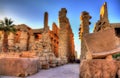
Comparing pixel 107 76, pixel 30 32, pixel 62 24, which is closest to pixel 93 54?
pixel 107 76

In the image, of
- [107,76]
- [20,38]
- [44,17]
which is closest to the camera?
[107,76]

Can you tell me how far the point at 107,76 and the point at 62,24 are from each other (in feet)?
50.0

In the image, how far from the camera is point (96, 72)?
340 cm

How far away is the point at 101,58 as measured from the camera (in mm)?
3814

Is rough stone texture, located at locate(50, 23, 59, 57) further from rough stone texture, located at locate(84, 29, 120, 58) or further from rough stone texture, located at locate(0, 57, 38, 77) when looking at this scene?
rough stone texture, located at locate(84, 29, 120, 58)

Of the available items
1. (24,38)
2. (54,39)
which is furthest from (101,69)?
(24,38)

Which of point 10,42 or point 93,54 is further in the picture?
point 10,42

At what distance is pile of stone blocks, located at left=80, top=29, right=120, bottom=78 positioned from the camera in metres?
3.40

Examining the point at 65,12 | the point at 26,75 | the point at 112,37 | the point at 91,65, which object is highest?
the point at 65,12

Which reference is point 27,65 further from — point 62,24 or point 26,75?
point 62,24

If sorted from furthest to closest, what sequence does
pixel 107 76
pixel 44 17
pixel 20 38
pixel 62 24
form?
pixel 20 38
pixel 44 17
pixel 62 24
pixel 107 76

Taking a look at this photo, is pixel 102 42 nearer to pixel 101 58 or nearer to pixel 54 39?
pixel 101 58

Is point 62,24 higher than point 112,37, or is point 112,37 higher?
point 62,24

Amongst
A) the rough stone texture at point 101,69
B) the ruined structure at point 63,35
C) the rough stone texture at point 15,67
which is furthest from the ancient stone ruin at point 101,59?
the ruined structure at point 63,35
